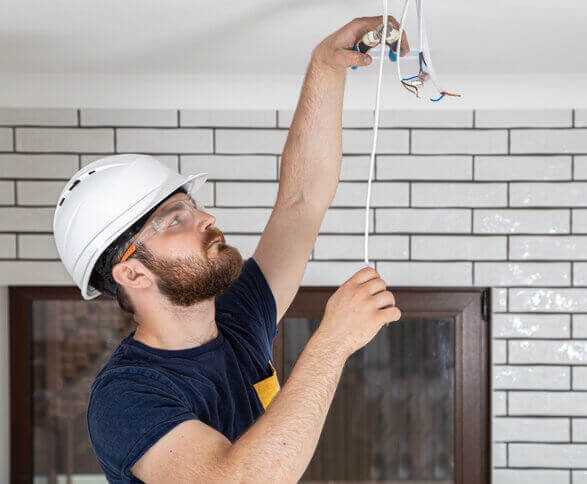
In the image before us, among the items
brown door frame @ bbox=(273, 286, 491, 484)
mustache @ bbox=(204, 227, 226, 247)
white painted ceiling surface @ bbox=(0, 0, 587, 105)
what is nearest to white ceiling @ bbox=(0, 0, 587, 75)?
white painted ceiling surface @ bbox=(0, 0, 587, 105)

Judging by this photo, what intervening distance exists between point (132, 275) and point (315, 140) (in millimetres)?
537

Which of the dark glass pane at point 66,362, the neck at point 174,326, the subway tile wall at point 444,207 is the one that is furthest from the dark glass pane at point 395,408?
the neck at point 174,326

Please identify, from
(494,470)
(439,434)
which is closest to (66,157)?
(439,434)

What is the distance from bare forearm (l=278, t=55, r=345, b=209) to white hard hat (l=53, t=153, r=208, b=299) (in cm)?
29

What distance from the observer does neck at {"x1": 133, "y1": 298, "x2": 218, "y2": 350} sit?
→ 118 cm

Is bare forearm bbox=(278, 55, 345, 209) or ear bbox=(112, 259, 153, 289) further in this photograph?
bare forearm bbox=(278, 55, 345, 209)

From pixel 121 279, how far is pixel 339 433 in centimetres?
152

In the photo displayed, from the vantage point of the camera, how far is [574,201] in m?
2.19

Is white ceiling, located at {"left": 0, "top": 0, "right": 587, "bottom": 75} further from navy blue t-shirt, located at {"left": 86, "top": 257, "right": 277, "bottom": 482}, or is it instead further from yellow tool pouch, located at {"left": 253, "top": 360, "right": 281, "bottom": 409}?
yellow tool pouch, located at {"left": 253, "top": 360, "right": 281, "bottom": 409}

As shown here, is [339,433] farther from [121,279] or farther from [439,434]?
[121,279]

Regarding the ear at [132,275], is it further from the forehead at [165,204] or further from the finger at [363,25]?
the finger at [363,25]

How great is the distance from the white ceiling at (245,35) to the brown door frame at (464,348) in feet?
2.96

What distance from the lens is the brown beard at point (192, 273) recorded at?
43.8 inches

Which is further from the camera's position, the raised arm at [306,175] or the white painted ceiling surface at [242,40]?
the white painted ceiling surface at [242,40]
